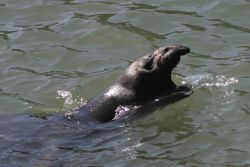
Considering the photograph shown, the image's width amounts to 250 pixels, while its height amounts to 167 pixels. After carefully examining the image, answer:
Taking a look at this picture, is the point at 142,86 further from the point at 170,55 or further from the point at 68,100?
the point at 68,100

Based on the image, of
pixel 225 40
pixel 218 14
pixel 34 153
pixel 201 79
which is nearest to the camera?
pixel 34 153

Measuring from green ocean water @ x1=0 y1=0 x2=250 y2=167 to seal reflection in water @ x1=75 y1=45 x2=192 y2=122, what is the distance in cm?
20

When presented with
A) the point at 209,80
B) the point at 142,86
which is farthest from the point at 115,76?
the point at 142,86

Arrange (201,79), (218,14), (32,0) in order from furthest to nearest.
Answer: (32,0) < (218,14) < (201,79)

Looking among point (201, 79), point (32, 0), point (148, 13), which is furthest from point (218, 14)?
point (32, 0)

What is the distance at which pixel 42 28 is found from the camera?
11.8 metres

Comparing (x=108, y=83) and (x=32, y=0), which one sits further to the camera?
(x=32, y=0)

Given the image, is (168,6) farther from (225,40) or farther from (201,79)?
(201,79)

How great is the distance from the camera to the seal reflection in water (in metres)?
8.41

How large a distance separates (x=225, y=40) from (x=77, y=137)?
3325 millimetres

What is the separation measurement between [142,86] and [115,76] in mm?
1578

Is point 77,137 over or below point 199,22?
below

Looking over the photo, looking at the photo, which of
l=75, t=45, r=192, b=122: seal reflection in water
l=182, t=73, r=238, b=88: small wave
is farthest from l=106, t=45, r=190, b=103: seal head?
l=182, t=73, r=238, b=88: small wave

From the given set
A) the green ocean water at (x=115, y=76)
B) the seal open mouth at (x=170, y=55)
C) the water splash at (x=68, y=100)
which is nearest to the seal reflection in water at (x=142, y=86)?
the seal open mouth at (x=170, y=55)
